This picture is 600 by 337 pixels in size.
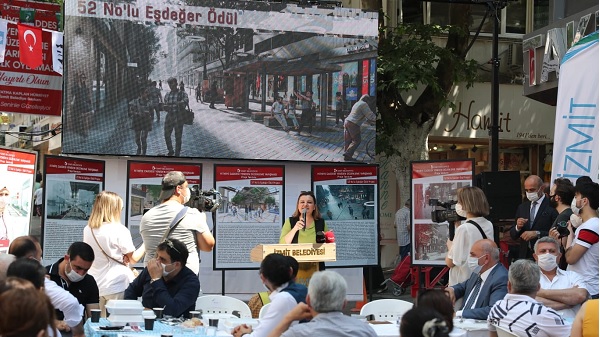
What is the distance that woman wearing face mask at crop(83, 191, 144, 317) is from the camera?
31.9 ft

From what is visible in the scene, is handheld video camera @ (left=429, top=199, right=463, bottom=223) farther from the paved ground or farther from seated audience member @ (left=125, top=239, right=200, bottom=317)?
seated audience member @ (left=125, top=239, right=200, bottom=317)

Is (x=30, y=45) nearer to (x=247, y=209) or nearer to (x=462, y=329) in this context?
(x=247, y=209)

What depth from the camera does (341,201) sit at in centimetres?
1417

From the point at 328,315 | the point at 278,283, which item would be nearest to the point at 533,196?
the point at 278,283

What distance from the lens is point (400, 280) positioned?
1623cm

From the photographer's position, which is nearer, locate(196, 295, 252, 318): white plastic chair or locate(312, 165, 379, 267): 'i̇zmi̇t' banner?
locate(196, 295, 252, 318): white plastic chair

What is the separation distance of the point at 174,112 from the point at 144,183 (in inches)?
53.3

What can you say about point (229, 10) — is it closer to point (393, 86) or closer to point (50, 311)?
point (393, 86)

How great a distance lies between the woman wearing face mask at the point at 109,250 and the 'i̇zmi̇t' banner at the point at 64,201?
2683 mm

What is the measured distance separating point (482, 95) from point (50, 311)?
18.1 meters

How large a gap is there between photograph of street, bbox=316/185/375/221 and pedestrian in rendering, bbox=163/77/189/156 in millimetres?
2097

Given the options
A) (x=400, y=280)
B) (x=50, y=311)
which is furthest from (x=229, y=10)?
(x=50, y=311)

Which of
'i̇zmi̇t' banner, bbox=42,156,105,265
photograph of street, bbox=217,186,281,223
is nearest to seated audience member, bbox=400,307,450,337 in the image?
'i̇zmi̇t' banner, bbox=42,156,105,265

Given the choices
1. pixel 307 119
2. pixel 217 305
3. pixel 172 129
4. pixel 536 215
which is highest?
pixel 307 119
